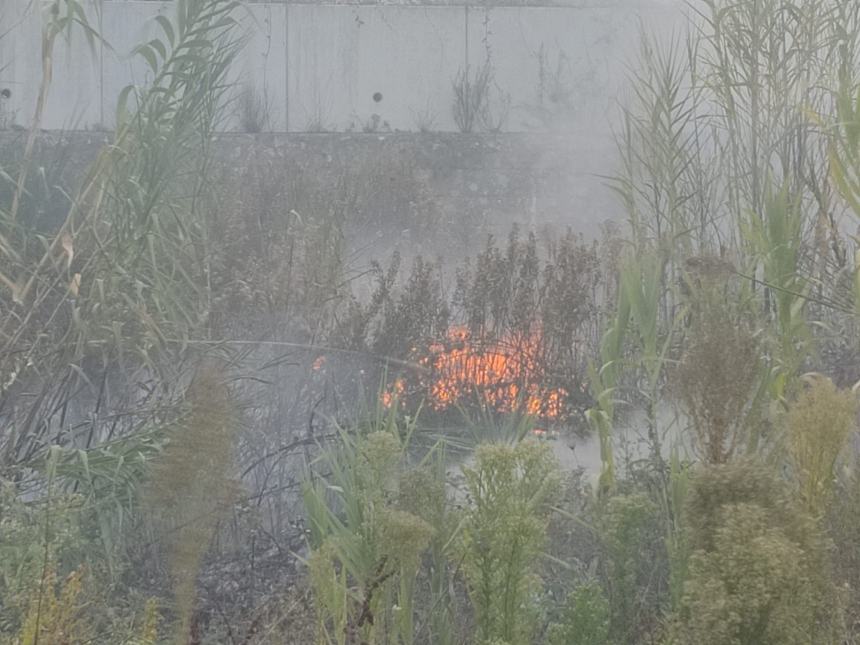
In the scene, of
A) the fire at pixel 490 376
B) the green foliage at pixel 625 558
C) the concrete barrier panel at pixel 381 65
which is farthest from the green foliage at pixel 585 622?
the concrete barrier panel at pixel 381 65

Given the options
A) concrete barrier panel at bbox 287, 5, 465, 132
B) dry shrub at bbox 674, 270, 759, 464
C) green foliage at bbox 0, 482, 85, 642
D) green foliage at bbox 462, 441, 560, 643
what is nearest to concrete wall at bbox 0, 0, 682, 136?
concrete barrier panel at bbox 287, 5, 465, 132

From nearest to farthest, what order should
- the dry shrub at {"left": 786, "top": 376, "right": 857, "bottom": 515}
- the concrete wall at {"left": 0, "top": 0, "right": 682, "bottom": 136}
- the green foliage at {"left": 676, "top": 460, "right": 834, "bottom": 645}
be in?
the green foliage at {"left": 676, "top": 460, "right": 834, "bottom": 645} → the dry shrub at {"left": 786, "top": 376, "right": 857, "bottom": 515} → the concrete wall at {"left": 0, "top": 0, "right": 682, "bottom": 136}

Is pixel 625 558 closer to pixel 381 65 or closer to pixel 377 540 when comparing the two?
pixel 377 540

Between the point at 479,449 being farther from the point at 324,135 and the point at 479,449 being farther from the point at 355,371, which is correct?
the point at 324,135

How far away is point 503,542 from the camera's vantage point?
8.41 ft

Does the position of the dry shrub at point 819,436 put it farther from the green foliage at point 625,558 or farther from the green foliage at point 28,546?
the green foliage at point 28,546

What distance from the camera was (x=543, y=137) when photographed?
225 inches

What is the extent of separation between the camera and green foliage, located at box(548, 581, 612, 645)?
262cm

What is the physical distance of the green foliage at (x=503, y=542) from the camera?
8.45ft

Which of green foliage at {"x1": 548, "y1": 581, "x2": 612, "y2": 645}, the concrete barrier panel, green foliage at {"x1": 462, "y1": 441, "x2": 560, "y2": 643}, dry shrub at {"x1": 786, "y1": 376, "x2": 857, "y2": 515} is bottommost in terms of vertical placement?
green foliage at {"x1": 548, "y1": 581, "x2": 612, "y2": 645}

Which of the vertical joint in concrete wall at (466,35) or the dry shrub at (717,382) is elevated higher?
the vertical joint in concrete wall at (466,35)

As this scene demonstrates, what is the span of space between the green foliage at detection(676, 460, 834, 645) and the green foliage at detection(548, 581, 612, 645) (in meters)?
0.40

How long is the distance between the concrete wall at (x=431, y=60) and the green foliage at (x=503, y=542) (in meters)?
3.38

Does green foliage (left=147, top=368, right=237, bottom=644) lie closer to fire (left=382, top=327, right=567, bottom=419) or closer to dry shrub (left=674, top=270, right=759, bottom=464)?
dry shrub (left=674, top=270, right=759, bottom=464)
